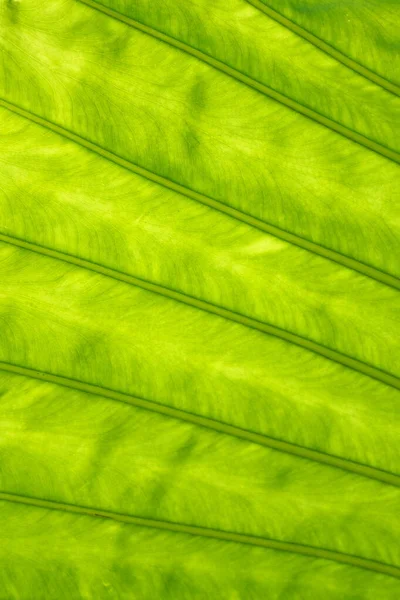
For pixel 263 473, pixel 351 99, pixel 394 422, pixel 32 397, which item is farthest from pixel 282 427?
pixel 351 99

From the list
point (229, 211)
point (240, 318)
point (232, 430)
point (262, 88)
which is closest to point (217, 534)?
point (232, 430)

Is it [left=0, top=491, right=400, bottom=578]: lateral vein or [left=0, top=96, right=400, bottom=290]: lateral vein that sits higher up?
[left=0, top=96, right=400, bottom=290]: lateral vein

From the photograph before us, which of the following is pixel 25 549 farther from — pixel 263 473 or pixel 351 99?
pixel 351 99

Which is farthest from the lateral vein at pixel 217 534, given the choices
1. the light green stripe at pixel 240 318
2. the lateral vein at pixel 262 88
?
the lateral vein at pixel 262 88

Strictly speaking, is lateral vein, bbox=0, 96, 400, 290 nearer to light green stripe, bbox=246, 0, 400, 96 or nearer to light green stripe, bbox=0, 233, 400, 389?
light green stripe, bbox=0, 233, 400, 389

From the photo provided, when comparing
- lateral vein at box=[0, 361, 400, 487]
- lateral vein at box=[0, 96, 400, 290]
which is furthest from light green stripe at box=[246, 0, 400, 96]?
lateral vein at box=[0, 361, 400, 487]
